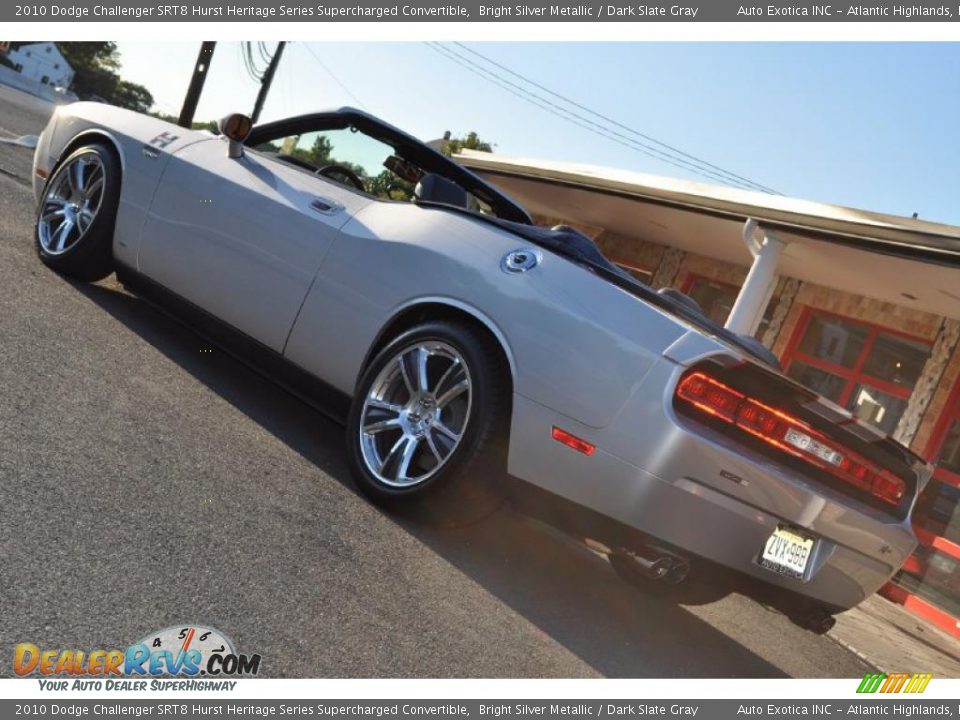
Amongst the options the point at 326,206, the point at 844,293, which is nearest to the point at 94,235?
the point at 326,206

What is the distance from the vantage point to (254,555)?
2906mm

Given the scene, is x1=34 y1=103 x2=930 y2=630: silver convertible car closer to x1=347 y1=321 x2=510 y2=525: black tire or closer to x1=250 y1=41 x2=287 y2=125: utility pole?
x1=347 y1=321 x2=510 y2=525: black tire

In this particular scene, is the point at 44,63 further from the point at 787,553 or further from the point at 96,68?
the point at 787,553

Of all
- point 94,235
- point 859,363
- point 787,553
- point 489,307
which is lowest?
point 94,235

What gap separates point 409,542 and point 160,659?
1.40 m

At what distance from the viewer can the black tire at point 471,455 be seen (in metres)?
3.40

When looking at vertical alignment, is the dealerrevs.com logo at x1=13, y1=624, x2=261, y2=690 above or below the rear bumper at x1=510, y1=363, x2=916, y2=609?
below

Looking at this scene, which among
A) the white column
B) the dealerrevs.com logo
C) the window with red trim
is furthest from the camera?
the window with red trim

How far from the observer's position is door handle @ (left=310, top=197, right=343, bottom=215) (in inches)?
169

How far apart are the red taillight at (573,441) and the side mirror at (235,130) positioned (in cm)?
250

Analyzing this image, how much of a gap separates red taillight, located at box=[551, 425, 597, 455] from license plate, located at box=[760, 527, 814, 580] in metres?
0.66

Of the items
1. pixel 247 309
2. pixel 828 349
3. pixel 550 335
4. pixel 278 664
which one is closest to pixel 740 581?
Answer: pixel 550 335

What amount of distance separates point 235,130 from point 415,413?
6.42 ft

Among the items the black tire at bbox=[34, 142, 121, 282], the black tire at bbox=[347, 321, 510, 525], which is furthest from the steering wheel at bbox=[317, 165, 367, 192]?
the black tire at bbox=[347, 321, 510, 525]
